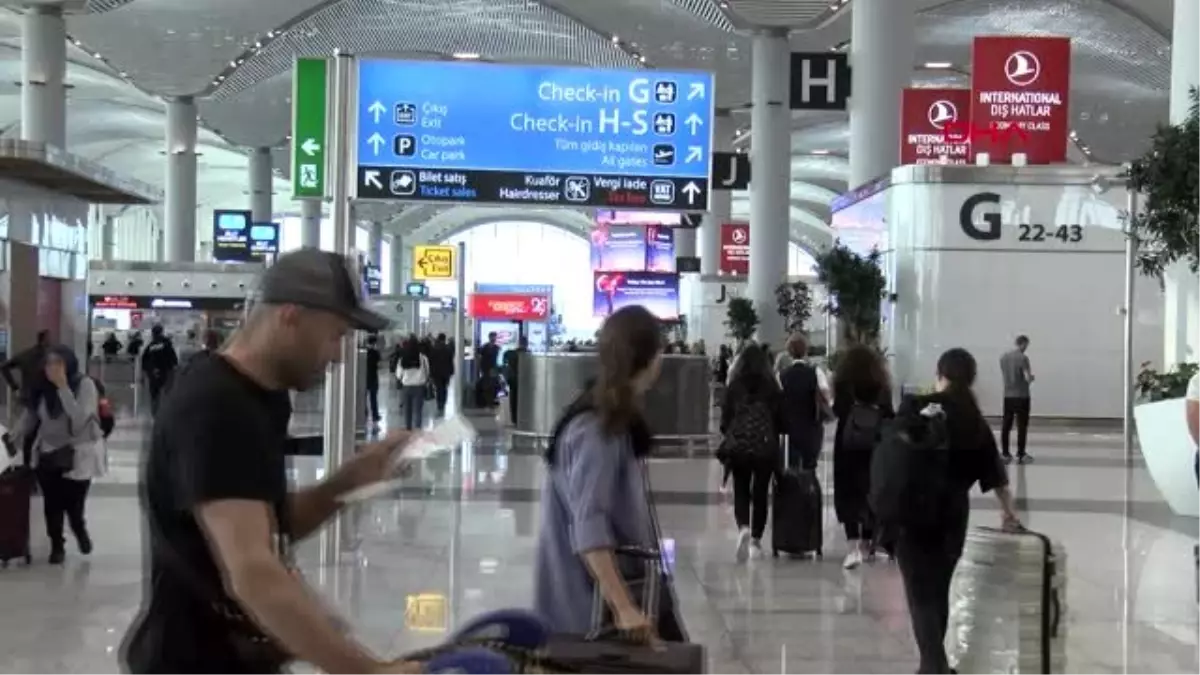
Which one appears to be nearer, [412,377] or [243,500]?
[243,500]

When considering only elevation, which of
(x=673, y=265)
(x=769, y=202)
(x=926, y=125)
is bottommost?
(x=673, y=265)

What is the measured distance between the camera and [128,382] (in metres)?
35.2

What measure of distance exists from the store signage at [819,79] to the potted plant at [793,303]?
1314 cm

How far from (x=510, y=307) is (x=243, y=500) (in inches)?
1295

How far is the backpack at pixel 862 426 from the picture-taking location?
9.48 meters

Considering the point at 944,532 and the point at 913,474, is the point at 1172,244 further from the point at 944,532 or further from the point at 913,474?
the point at 913,474

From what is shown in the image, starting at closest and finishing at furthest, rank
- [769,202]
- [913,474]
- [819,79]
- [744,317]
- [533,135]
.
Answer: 1. [913,474]
2. [533,135]
3. [819,79]
4. [744,317]
5. [769,202]

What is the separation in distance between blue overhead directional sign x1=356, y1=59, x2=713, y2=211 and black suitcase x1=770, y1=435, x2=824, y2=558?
Result: 10.1ft

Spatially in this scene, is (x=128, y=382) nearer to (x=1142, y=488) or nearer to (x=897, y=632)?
(x=1142, y=488)

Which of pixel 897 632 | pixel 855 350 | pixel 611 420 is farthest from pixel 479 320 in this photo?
pixel 611 420

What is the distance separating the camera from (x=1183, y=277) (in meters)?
13.8

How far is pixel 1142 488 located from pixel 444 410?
1566 cm

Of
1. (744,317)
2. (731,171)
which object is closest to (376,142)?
(731,171)

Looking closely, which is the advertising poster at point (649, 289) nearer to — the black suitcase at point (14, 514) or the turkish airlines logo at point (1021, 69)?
the turkish airlines logo at point (1021, 69)
